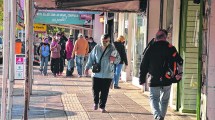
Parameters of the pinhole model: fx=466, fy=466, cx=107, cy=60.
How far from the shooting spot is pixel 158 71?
8.08 metres

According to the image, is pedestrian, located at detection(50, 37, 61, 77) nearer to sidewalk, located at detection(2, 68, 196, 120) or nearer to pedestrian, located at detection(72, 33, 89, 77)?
pedestrian, located at detection(72, 33, 89, 77)

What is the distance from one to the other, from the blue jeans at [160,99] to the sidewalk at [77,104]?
1280 mm

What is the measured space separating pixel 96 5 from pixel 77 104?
257 cm

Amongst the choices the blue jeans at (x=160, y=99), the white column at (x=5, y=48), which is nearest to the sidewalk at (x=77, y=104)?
the blue jeans at (x=160, y=99)

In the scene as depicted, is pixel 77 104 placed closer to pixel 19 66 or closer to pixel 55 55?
pixel 19 66

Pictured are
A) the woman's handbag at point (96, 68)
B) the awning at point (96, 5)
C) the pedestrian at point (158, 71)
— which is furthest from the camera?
the awning at point (96, 5)

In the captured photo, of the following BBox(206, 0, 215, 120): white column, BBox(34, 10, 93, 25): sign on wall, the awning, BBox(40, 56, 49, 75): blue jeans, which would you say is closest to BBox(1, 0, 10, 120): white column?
BBox(206, 0, 215, 120): white column

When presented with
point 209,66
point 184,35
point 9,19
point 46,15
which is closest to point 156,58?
point 209,66

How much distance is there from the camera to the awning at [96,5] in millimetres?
11117

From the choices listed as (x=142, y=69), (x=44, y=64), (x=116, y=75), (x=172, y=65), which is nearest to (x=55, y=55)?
(x=44, y=64)

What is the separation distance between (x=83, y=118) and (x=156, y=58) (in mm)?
2167

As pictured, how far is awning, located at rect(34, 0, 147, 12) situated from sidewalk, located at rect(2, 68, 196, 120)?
2342 millimetres

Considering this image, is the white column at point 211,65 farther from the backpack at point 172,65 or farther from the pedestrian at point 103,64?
the pedestrian at point 103,64

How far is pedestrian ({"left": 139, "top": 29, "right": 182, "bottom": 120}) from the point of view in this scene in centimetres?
806
